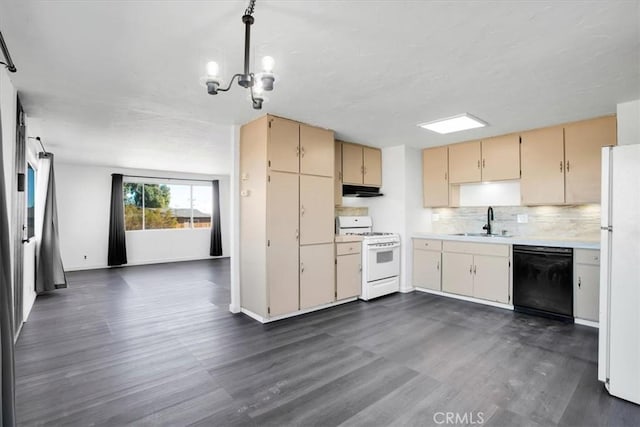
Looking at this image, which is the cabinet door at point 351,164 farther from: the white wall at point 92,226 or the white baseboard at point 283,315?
the white wall at point 92,226

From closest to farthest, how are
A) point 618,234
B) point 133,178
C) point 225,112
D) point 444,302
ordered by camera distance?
point 618,234
point 225,112
point 444,302
point 133,178

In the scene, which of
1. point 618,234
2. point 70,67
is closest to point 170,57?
point 70,67

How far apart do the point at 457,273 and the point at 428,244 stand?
61 cm

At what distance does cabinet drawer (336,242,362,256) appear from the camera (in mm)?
4344

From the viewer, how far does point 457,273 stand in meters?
4.59

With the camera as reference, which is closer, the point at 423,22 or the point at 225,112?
the point at 423,22

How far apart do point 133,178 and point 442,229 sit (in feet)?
24.0

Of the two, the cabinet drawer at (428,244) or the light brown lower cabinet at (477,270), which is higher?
the cabinet drawer at (428,244)

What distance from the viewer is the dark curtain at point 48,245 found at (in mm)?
4863

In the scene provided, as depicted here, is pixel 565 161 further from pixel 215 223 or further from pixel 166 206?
pixel 166 206

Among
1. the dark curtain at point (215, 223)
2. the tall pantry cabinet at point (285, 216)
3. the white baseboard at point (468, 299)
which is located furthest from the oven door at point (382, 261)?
the dark curtain at point (215, 223)

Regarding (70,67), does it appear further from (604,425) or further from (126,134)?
(604,425)

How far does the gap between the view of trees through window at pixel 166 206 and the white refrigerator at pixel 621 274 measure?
339 inches

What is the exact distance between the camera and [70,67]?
245 centimetres
